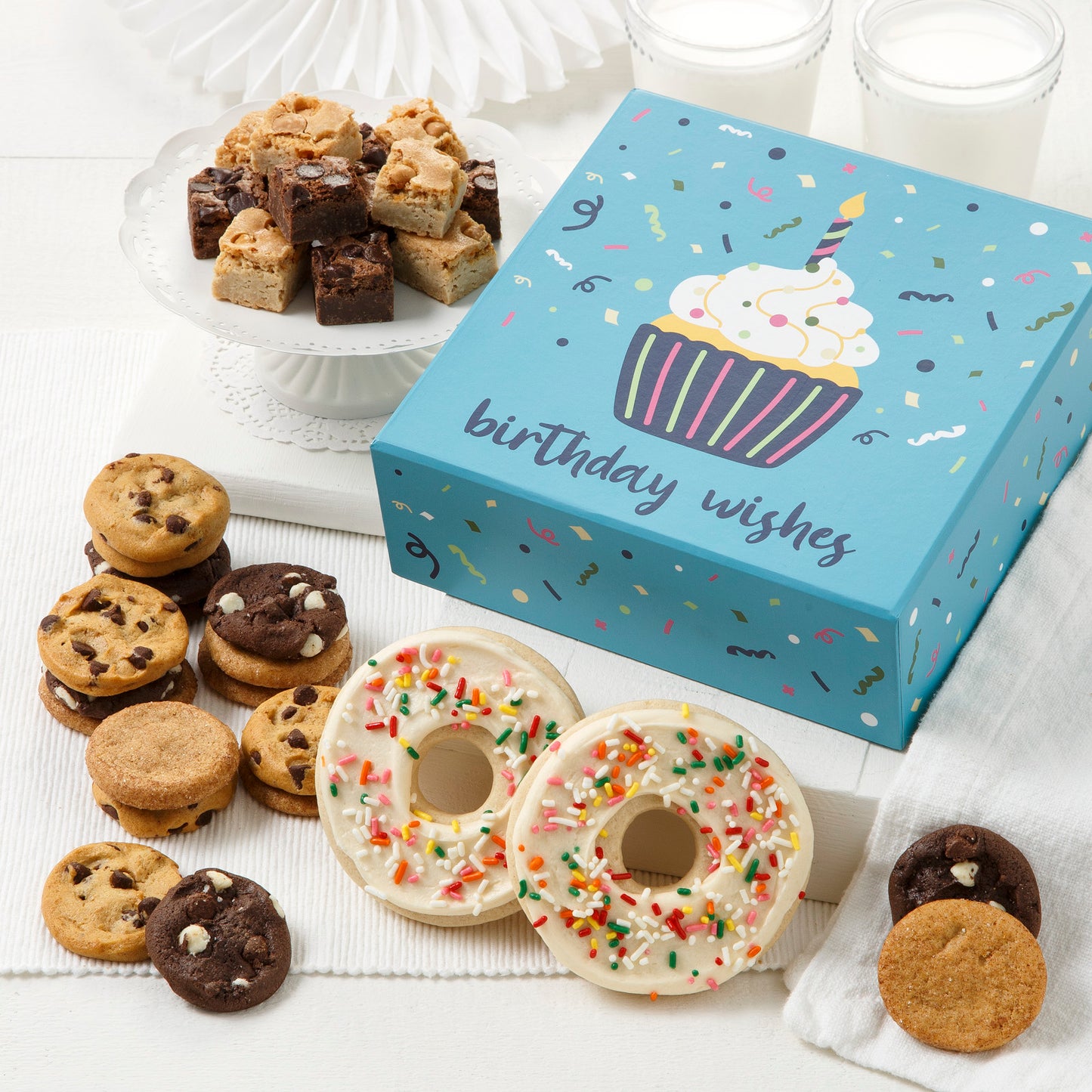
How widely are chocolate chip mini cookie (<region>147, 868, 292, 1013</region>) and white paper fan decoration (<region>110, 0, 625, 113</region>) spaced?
1.27 metres

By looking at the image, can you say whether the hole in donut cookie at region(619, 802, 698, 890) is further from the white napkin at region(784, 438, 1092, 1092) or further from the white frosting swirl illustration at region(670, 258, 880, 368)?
the white frosting swirl illustration at region(670, 258, 880, 368)

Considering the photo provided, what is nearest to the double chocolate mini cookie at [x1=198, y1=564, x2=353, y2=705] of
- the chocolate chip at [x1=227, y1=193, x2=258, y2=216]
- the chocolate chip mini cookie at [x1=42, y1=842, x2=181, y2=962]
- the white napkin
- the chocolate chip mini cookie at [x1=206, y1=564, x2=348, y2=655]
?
the chocolate chip mini cookie at [x1=206, y1=564, x2=348, y2=655]

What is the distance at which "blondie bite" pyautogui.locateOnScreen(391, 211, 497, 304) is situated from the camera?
1741 millimetres

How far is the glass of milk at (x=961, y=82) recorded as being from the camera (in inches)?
75.1

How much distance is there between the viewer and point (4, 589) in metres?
1.78

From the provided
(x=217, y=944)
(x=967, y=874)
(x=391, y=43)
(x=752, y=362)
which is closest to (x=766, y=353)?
(x=752, y=362)

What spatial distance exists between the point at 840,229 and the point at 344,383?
24.9 inches

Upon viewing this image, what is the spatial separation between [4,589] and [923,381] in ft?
3.38

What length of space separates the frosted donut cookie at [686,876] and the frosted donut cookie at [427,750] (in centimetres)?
4

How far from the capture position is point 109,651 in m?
1.57

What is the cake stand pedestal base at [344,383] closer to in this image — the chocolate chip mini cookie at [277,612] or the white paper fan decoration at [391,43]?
the chocolate chip mini cookie at [277,612]

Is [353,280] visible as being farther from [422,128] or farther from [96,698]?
[96,698]

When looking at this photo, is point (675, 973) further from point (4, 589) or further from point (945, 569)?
point (4, 589)

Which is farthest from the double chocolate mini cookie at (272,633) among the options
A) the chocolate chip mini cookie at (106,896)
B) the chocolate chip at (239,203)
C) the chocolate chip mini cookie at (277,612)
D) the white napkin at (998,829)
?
the white napkin at (998,829)
